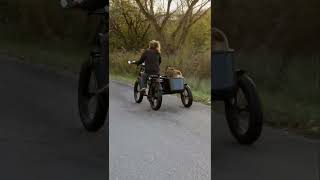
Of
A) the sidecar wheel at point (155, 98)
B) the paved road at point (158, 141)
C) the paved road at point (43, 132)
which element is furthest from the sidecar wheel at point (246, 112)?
the paved road at point (43, 132)

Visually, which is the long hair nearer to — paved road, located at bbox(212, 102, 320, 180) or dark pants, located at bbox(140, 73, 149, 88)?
dark pants, located at bbox(140, 73, 149, 88)

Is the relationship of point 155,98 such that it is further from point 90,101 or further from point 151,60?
point 90,101

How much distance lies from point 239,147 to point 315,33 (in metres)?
0.64

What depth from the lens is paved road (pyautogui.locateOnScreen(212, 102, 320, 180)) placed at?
2.34 m

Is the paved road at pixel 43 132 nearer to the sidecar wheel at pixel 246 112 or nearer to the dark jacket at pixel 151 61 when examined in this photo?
the dark jacket at pixel 151 61

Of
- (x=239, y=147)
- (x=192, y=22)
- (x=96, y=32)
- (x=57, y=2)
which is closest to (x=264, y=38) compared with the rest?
(x=192, y=22)

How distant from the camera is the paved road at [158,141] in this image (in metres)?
2.25

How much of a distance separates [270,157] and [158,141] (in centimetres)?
54

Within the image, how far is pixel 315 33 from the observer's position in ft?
7.74

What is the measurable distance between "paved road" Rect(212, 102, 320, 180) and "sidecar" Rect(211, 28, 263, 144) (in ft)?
0.14

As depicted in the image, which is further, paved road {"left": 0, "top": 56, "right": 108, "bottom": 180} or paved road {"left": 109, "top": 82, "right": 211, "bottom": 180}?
paved road {"left": 0, "top": 56, "right": 108, "bottom": 180}

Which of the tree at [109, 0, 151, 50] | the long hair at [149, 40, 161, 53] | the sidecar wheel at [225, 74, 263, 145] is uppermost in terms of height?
the tree at [109, 0, 151, 50]

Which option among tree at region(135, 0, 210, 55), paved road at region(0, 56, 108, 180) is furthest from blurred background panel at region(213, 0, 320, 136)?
paved road at region(0, 56, 108, 180)

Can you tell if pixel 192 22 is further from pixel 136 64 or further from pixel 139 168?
pixel 139 168
